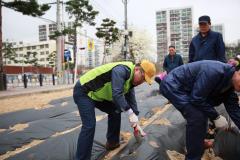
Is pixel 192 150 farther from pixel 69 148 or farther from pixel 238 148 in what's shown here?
pixel 69 148

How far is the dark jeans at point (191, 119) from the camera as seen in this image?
10.9ft

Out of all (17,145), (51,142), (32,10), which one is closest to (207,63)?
(51,142)

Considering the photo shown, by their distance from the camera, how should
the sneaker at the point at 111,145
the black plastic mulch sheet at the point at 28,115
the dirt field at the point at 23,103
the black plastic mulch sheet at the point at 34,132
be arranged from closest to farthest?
the sneaker at the point at 111,145, the black plastic mulch sheet at the point at 34,132, the black plastic mulch sheet at the point at 28,115, the dirt field at the point at 23,103

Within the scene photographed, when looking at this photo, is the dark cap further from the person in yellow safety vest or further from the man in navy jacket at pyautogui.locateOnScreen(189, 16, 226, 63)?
the person in yellow safety vest

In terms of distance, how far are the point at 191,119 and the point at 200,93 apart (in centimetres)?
32

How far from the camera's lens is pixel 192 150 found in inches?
134

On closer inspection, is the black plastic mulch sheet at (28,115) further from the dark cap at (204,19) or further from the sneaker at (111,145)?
the dark cap at (204,19)

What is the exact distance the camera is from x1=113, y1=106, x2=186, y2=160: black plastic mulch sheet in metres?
4.21

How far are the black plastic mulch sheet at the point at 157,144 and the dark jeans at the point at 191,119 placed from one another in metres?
0.81

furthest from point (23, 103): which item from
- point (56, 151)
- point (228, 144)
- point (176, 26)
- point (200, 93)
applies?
point (176, 26)

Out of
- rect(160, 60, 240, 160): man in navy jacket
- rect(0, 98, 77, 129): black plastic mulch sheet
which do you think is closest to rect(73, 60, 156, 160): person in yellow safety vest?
rect(160, 60, 240, 160): man in navy jacket

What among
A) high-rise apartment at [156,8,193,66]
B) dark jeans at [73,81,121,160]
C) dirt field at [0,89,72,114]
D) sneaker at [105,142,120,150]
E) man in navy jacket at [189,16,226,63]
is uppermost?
high-rise apartment at [156,8,193,66]

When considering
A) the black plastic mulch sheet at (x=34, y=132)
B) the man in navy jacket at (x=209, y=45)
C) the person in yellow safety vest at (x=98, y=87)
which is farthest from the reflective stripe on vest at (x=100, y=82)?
the black plastic mulch sheet at (x=34, y=132)

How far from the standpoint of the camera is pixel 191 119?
10.9 ft
